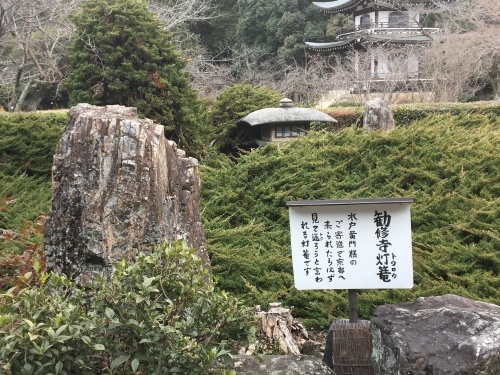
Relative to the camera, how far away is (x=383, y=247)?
3.33m

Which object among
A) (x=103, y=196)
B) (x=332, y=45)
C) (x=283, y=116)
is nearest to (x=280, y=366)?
(x=103, y=196)

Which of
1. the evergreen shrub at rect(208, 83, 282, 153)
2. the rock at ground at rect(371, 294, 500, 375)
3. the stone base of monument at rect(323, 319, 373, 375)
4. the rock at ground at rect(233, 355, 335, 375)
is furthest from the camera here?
the evergreen shrub at rect(208, 83, 282, 153)

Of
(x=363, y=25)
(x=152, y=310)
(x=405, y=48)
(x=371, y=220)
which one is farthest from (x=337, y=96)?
→ (x=152, y=310)

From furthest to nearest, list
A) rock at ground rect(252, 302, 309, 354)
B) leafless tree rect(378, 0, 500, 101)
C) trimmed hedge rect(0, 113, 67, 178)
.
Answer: leafless tree rect(378, 0, 500, 101), trimmed hedge rect(0, 113, 67, 178), rock at ground rect(252, 302, 309, 354)

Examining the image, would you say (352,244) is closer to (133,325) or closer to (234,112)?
(133,325)

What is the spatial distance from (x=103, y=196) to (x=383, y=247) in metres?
1.69

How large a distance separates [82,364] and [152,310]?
34cm

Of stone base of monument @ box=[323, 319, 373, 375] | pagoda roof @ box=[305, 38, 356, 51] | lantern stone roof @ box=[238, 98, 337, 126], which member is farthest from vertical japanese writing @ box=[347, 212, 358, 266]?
pagoda roof @ box=[305, 38, 356, 51]

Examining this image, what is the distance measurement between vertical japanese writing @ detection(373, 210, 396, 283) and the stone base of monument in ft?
1.15

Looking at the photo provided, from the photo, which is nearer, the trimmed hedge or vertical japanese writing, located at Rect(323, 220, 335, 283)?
vertical japanese writing, located at Rect(323, 220, 335, 283)

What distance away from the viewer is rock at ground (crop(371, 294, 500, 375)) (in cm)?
252

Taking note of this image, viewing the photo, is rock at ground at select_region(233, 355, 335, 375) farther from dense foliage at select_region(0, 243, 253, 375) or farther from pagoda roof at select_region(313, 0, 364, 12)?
pagoda roof at select_region(313, 0, 364, 12)

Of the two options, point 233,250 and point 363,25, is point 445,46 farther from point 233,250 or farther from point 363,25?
point 233,250

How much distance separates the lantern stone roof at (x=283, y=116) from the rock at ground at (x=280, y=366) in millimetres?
5644
